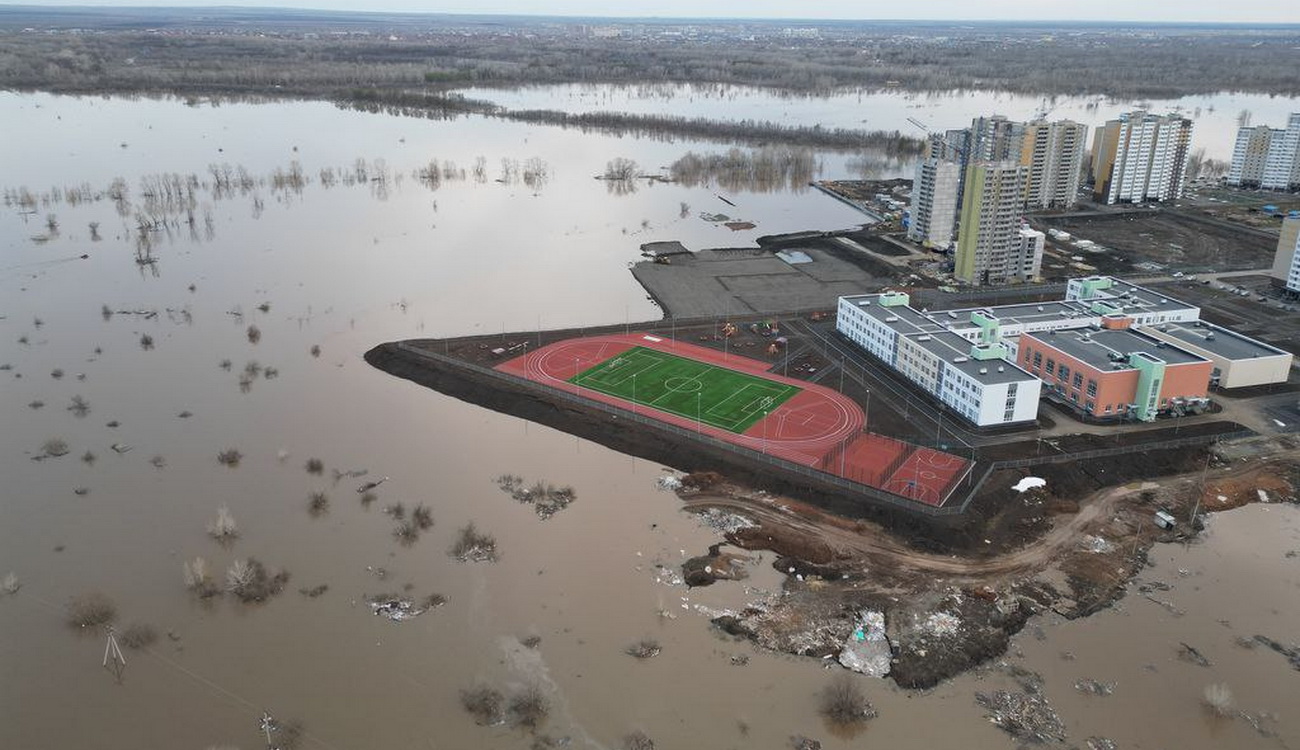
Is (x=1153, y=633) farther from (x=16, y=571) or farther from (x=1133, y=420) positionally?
(x=16, y=571)

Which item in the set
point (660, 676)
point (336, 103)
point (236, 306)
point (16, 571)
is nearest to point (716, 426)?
point (660, 676)

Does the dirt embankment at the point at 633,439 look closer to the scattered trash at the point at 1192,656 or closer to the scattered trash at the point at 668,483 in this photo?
the scattered trash at the point at 668,483

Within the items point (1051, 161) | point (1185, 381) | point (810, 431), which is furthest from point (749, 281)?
point (1051, 161)

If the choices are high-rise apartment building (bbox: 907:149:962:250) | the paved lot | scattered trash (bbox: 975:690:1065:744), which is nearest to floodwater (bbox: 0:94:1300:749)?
scattered trash (bbox: 975:690:1065:744)

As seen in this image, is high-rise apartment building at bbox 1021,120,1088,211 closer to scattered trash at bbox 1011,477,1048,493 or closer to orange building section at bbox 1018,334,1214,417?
orange building section at bbox 1018,334,1214,417

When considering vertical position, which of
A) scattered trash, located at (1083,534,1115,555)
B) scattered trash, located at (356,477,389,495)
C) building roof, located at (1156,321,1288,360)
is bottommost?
scattered trash, located at (356,477,389,495)

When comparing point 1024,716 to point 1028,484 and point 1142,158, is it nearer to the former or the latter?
point 1028,484

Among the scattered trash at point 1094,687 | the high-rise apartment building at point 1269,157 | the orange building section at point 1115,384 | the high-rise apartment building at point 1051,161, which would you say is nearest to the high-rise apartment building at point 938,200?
the high-rise apartment building at point 1051,161
